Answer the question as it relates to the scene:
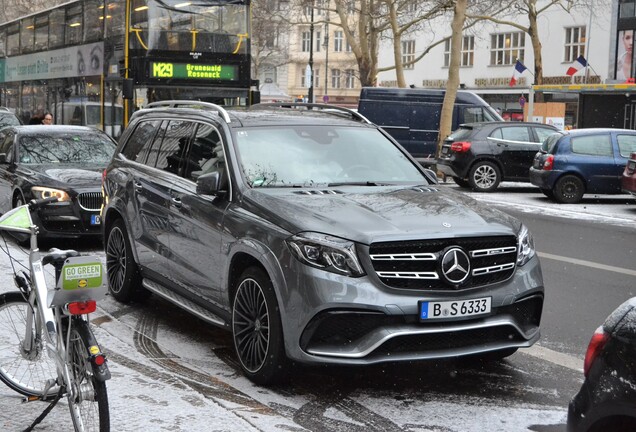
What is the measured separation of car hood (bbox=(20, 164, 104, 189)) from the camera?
12016 mm

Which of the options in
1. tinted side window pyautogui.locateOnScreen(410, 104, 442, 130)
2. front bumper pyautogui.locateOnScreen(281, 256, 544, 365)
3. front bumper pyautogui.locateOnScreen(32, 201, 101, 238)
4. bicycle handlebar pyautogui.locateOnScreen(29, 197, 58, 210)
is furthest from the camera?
tinted side window pyautogui.locateOnScreen(410, 104, 442, 130)

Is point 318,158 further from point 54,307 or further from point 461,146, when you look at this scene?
point 461,146

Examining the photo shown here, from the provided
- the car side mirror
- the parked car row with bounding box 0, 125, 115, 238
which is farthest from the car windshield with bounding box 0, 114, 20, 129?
the car side mirror

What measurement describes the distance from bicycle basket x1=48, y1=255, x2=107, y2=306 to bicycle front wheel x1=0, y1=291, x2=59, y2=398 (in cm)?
58

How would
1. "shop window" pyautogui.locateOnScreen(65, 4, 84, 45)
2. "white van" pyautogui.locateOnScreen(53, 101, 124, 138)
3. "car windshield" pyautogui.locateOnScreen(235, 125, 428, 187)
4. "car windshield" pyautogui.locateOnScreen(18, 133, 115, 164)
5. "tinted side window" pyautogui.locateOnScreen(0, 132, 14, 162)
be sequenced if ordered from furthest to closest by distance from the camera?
1. "shop window" pyautogui.locateOnScreen(65, 4, 84, 45)
2. "white van" pyautogui.locateOnScreen(53, 101, 124, 138)
3. "tinted side window" pyautogui.locateOnScreen(0, 132, 14, 162)
4. "car windshield" pyautogui.locateOnScreen(18, 133, 115, 164)
5. "car windshield" pyautogui.locateOnScreen(235, 125, 428, 187)

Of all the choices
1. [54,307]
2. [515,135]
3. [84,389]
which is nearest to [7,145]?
[54,307]

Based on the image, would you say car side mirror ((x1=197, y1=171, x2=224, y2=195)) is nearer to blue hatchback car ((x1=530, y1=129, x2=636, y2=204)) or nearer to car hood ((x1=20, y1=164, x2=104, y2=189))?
car hood ((x1=20, y1=164, x2=104, y2=189))

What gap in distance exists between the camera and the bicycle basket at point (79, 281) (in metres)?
4.34

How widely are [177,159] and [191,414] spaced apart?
3.02 m

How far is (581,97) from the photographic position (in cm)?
3697

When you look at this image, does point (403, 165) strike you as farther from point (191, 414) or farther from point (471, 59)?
point (471, 59)

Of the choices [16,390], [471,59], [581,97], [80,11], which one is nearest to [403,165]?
[16,390]

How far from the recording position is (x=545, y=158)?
64.4 ft

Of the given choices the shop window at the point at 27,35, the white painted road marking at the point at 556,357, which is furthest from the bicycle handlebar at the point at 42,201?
the shop window at the point at 27,35
